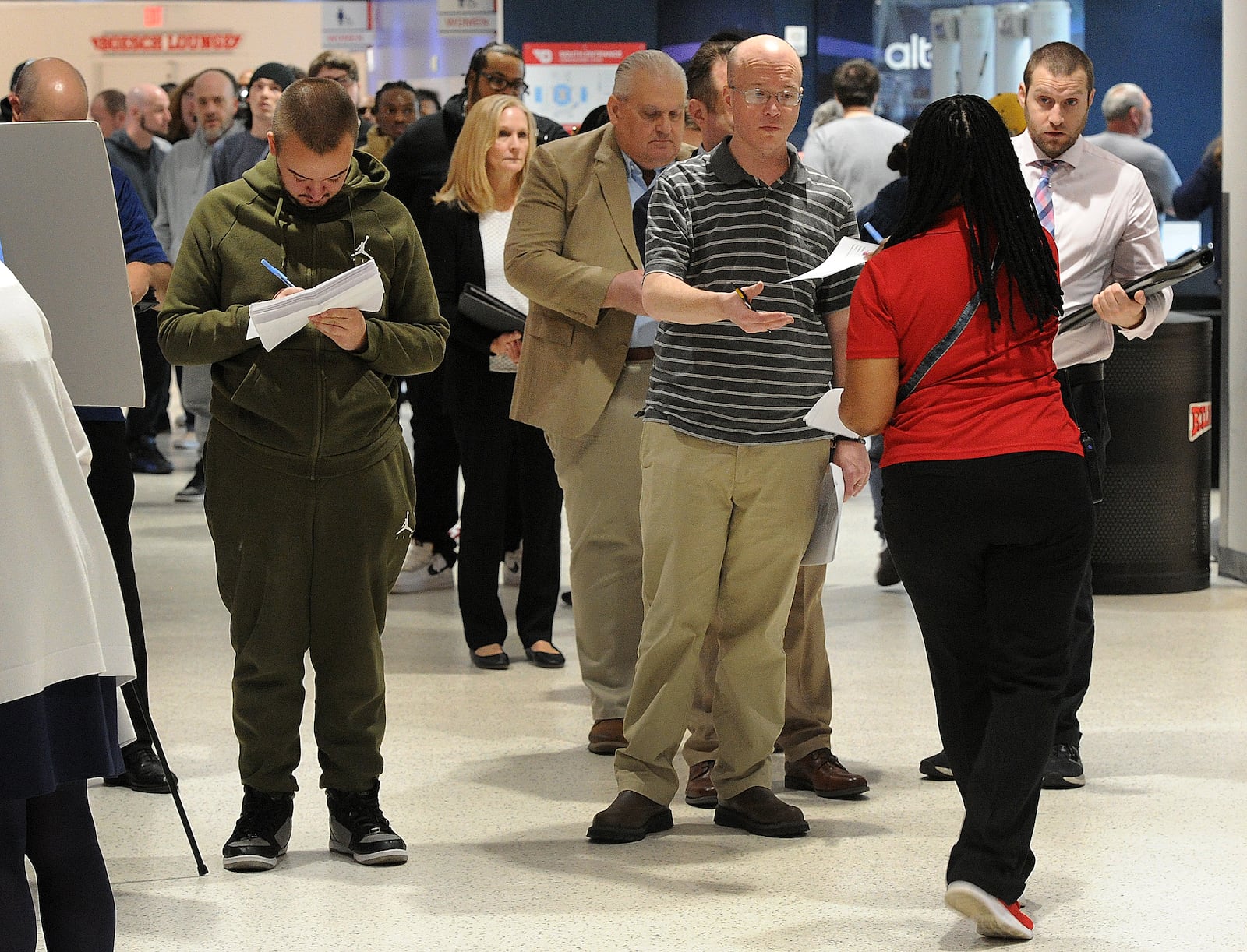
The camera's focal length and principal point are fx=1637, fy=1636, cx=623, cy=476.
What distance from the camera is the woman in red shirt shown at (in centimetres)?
297

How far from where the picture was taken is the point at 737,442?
3.56m

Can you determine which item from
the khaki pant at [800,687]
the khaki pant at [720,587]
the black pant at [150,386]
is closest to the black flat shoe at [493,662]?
the khaki pant at [800,687]

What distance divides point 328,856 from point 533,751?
0.94 meters

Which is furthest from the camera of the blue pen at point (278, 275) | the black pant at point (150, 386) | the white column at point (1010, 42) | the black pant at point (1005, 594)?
the white column at point (1010, 42)

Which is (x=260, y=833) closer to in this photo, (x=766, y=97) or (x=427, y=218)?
(x=766, y=97)

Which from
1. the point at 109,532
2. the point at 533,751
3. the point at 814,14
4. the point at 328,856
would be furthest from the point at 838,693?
the point at 814,14

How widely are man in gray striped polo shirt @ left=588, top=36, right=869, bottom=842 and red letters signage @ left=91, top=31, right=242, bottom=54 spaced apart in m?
16.1

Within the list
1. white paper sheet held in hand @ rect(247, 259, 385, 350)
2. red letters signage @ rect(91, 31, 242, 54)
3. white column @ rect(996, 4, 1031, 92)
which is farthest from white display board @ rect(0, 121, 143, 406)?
red letters signage @ rect(91, 31, 242, 54)

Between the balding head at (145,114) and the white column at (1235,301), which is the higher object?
the balding head at (145,114)

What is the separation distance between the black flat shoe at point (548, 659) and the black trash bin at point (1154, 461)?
2256 millimetres

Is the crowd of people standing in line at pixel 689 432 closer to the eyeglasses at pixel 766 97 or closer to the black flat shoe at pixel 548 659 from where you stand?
the eyeglasses at pixel 766 97

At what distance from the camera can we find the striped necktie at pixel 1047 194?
4.03 metres

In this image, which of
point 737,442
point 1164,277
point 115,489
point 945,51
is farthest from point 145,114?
point 1164,277

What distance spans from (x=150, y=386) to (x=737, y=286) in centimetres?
630
